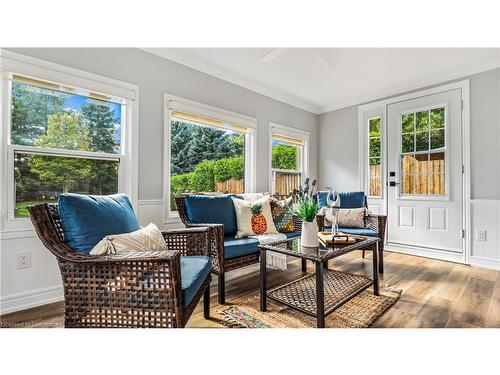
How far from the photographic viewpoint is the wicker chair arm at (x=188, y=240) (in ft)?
6.23

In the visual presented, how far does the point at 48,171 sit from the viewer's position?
213 centimetres

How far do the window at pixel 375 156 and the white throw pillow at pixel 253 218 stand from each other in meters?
2.26

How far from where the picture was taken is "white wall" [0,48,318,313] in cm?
195

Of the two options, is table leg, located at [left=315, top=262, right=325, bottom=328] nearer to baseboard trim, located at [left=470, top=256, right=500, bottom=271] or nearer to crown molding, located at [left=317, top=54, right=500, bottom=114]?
baseboard trim, located at [left=470, top=256, right=500, bottom=271]

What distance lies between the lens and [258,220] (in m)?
2.68

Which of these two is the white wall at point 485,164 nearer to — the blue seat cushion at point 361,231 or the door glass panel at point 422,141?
the door glass panel at point 422,141

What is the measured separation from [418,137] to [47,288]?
182 inches

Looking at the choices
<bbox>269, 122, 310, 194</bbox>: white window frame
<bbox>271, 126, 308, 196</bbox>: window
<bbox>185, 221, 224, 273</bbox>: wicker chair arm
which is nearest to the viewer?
<bbox>185, 221, 224, 273</bbox>: wicker chair arm

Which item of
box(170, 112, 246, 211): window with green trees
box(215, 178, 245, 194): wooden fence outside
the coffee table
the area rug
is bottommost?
the area rug

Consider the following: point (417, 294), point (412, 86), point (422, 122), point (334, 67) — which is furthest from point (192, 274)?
point (412, 86)

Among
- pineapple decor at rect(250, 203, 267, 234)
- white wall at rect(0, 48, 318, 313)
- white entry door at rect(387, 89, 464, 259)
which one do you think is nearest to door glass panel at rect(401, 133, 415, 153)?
white entry door at rect(387, 89, 464, 259)

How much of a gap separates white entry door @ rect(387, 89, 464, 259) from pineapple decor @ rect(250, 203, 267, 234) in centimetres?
238

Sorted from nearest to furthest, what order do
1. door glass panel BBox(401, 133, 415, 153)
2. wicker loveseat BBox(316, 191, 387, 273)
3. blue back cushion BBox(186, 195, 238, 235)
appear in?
blue back cushion BBox(186, 195, 238, 235), wicker loveseat BBox(316, 191, 387, 273), door glass panel BBox(401, 133, 415, 153)

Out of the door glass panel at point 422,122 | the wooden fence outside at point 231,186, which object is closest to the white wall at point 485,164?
the door glass panel at point 422,122
